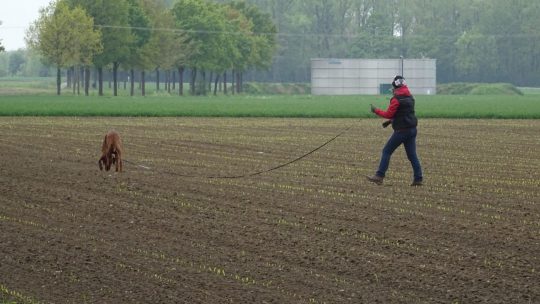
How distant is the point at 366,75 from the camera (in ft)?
460

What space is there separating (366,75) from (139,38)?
173 ft

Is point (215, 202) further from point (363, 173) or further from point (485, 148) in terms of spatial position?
point (485, 148)

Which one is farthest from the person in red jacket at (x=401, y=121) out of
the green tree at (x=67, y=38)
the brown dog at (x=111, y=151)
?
the green tree at (x=67, y=38)

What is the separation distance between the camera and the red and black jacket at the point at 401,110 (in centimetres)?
1823

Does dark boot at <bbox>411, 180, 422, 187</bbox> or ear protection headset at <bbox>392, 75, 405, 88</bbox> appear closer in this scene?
ear protection headset at <bbox>392, 75, 405, 88</bbox>

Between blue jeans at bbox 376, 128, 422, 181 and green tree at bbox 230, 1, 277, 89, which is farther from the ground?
green tree at bbox 230, 1, 277, 89

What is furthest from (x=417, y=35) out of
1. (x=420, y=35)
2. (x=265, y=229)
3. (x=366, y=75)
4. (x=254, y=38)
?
(x=265, y=229)

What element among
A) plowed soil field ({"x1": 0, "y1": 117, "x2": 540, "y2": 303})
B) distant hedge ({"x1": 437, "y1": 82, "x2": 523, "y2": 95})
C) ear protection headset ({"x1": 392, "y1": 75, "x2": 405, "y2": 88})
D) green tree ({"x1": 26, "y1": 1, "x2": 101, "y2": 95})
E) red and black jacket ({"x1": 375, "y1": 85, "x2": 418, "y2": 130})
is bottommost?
plowed soil field ({"x1": 0, "y1": 117, "x2": 540, "y2": 303})

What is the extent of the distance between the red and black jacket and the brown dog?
487 cm

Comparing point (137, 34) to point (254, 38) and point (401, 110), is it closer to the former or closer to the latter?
point (254, 38)

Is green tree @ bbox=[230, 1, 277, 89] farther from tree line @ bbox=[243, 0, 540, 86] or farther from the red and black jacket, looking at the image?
the red and black jacket

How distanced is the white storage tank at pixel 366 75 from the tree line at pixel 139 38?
18.3 m

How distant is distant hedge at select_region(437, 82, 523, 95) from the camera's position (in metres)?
134

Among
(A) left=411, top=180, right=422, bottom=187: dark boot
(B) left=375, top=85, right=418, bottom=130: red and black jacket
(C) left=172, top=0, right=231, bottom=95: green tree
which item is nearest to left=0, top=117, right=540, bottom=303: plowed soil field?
(A) left=411, top=180, right=422, bottom=187: dark boot
